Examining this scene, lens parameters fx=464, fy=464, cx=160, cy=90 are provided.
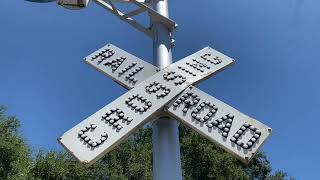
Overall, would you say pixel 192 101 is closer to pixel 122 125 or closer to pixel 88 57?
pixel 122 125

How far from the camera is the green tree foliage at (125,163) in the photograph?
2606 cm

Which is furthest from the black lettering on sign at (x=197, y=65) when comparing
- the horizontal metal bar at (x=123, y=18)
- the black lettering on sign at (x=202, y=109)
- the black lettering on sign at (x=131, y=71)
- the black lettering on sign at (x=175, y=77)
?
the horizontal metal bar at (x=123, y=18)

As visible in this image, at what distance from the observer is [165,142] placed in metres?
5.98

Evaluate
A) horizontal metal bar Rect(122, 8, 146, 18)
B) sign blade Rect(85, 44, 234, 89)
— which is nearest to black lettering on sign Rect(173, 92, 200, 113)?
sign blade Rect(85, 44, 234, 89)

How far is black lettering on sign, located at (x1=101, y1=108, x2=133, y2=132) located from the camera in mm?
5926

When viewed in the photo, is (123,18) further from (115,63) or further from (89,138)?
(89,138)

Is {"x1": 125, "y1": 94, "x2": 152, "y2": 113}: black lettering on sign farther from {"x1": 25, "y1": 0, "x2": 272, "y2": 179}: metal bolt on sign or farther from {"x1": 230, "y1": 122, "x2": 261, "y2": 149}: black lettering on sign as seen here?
{"x1": 230, "y1": 122, "x2": 261, "y2": 149}: black lettering on sign

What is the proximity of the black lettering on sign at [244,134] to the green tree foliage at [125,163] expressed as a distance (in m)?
21.2

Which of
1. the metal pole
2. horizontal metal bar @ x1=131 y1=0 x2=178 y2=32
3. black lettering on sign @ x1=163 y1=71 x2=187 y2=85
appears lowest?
the metal pole

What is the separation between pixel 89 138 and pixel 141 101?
901mm

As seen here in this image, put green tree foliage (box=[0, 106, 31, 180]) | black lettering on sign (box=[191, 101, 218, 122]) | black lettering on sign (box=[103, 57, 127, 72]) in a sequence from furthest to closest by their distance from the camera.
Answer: green tree foliage (box=[0, 106, 31, 180]) → black lettering on sign (box=[103, 57, 127, 72]) → black lettering on sign (box=[191, 101, 218, 122])

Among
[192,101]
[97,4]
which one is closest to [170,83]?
[192,101]

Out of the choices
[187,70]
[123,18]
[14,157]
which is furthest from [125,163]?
[187,70]

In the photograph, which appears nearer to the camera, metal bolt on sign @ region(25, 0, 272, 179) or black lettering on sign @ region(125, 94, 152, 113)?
metal bolt on sign @ region(25, 0, 272, 179)
